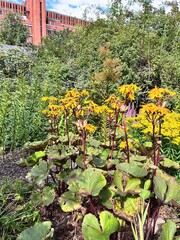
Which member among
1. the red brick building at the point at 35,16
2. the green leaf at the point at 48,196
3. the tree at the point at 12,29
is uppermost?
the red brick building at the point at 35,16

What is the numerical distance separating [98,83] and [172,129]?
8.21 ft

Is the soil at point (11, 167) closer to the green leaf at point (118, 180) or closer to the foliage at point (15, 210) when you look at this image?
the foliage at point (15, 210)

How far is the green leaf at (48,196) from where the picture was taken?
1.66 metres

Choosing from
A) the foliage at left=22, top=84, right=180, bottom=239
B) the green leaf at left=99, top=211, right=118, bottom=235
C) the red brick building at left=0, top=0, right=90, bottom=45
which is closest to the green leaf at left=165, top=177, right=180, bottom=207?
the foliage at left=22, top=84, right=180, bottom=239

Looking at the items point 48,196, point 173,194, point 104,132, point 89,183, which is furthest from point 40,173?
point 104,132

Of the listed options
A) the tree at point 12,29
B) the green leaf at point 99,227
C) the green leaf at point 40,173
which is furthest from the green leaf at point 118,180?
the tree at point 12,29

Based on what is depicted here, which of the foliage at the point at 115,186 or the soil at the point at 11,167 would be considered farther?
the soil at the point at 11,167

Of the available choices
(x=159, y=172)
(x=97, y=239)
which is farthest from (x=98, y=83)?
(x=97, y=239)

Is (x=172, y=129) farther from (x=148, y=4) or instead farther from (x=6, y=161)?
(x=148, y=4)

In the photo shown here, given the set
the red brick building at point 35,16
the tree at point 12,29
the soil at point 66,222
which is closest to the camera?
the soil at point 66,222

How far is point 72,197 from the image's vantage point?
150cm

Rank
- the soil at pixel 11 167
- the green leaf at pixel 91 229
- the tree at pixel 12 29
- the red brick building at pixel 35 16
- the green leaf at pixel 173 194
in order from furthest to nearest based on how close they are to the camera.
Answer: the red brick building at pixel 35 16
the tree at pixel 12 29
the soil at pixel 11 167
the green leaf at pixel 173 194
the green leaf at pixel 91 229

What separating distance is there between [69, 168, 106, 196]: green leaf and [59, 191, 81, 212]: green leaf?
96mm

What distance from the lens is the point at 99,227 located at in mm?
1225
